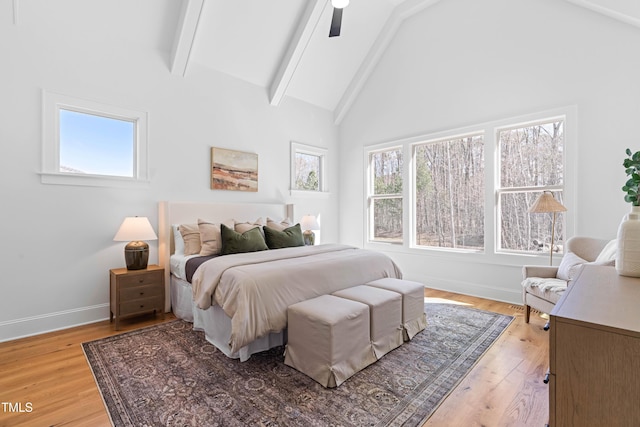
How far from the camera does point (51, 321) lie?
9.95 ft

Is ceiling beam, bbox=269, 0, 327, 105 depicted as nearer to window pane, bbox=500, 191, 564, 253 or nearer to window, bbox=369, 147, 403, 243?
window, bbox=369, 147, 403, 243

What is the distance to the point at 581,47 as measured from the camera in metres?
3.32

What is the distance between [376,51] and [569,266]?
4178 millimetres

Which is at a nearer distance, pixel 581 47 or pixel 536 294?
pixel 536 294

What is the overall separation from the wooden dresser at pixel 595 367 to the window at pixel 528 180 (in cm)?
333

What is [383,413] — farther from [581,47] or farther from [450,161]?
[581,47]

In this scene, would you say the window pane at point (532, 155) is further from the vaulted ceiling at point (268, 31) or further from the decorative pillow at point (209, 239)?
the decorative pillow at point (209, 239)

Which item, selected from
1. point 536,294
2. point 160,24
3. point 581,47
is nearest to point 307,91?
point 160,24

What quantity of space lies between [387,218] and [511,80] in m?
2.64

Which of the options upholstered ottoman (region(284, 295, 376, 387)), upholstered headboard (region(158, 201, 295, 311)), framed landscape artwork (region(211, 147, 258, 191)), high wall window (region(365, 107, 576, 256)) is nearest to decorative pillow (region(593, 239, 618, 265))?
high wall window (region(365, 107, 576, 256))

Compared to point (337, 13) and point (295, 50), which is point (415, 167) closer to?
point (295, 50)

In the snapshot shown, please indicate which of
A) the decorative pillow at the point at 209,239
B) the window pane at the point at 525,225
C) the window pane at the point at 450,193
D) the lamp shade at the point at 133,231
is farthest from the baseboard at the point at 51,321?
the window pane at the point at 525,225

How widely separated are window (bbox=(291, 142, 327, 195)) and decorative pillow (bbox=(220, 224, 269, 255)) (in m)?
1.85

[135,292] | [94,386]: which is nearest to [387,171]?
[135,292]
